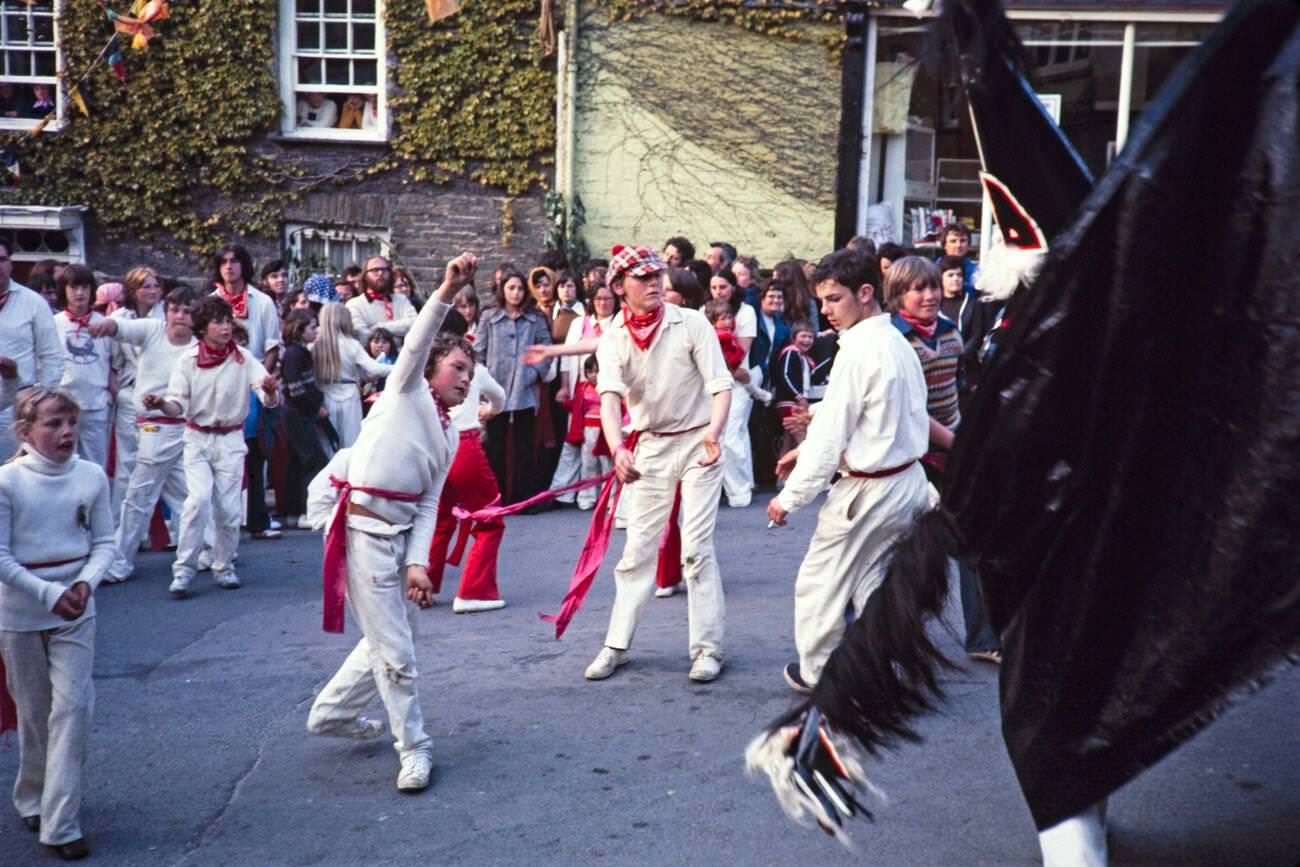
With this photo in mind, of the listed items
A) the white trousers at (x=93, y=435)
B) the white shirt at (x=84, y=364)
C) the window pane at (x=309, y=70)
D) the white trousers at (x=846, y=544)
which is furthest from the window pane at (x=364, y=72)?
the white trousers at (x=846, y=544)

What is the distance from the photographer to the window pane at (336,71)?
1708cm

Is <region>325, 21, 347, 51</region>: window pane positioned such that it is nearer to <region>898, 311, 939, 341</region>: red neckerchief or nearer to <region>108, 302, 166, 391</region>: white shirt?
<region>108, 302, 166, 391</region>: white shirt

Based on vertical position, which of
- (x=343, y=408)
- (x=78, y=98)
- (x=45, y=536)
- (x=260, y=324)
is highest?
(x=78, y=98)

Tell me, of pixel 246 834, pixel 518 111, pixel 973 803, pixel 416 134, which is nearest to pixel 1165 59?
pixel 518 111

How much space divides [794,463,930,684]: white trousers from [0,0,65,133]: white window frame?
1335 centimetres

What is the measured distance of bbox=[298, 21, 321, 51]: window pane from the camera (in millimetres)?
17062

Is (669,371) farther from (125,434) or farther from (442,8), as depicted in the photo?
(442,8)

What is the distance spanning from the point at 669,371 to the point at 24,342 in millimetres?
4045

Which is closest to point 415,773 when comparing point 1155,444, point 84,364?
point 1155,444

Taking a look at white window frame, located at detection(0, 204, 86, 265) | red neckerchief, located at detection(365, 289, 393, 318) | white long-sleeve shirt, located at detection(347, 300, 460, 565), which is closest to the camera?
white long-sleeve shirt, located at detection(347, 300, 460, 565)

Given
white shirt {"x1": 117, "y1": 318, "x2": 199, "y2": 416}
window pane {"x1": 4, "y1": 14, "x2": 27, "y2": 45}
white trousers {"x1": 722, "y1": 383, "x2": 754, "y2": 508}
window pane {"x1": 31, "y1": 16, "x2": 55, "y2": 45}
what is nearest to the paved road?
white shirt {"x1": 117, "y1": 318, "x2": 199, "y2": 416}

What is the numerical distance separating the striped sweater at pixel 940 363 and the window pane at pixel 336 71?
1141 centimetres

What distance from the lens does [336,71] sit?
1711 cm

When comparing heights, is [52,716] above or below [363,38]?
below
